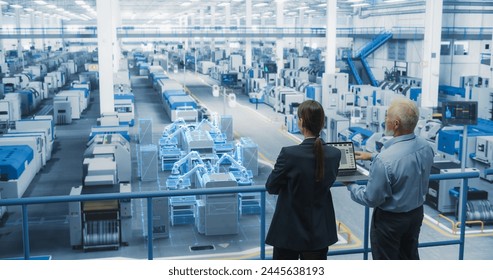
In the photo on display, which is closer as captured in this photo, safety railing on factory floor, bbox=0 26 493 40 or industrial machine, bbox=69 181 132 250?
industrial machine, bbox=69 181 132 250

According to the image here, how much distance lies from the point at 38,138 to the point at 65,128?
9673 mm

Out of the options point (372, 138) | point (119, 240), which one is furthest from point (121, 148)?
point (372, 138)

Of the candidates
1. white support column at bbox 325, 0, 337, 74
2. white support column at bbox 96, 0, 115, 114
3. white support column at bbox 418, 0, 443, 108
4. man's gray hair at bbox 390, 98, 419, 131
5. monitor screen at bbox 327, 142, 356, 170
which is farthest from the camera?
white support column at bbox 325, 0, 337, 74

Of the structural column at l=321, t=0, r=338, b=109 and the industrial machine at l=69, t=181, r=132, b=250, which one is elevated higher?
the structural column at l=321, t=0, r=338, b=109

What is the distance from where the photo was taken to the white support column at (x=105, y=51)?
2370cm

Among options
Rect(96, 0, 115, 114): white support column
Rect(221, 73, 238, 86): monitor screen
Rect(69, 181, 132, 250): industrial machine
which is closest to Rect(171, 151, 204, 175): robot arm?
Rect(69, 181, 132, 250): industrial machine

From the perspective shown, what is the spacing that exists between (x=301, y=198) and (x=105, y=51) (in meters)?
22.0

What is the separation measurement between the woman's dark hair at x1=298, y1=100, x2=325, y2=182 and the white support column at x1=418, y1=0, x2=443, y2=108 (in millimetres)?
24219

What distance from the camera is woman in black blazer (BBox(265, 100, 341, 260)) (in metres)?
3.93

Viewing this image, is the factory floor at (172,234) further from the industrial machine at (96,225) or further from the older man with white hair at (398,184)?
the older man with white hair at (398,184)

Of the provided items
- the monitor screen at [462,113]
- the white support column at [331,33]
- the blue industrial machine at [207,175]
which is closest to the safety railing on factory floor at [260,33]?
the white support column at [331,33]

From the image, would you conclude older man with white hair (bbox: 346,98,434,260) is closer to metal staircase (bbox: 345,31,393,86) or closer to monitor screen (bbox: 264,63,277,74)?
monitor screen (bbox: 264,63,277,74)

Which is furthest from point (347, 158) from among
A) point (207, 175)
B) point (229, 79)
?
point (229, 79)
